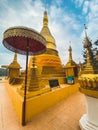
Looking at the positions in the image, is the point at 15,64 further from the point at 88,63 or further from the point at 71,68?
the point at 88,63

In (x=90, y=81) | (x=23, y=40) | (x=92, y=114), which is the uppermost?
(x=23, y=40)

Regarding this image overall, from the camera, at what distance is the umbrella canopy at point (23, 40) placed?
Answer: 2711mm

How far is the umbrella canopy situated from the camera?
271 cm

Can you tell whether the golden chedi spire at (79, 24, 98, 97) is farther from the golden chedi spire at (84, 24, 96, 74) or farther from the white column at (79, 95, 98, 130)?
the white column at (79, 95, 98, 130)

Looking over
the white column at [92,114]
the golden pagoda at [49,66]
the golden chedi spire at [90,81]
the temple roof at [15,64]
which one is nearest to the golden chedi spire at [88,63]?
the golden chedi spire at [90,81]

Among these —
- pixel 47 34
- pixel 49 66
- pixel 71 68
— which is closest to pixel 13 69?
pixel 49 66

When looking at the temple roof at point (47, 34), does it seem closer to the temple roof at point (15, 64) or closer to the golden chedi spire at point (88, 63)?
the temple roof at point (15, 64)

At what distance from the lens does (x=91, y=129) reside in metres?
1.86

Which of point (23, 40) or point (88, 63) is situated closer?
point (88, 63)

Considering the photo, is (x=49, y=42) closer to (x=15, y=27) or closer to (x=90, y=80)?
(x=15, y=27)

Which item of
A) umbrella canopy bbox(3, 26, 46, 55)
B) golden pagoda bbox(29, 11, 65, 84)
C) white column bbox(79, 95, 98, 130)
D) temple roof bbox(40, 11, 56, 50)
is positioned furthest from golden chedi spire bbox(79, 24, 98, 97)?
temple roof bbox(40, 11, 56, 50)

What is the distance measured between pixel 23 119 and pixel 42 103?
1060 millimetres

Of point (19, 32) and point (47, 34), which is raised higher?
point (47, 34)

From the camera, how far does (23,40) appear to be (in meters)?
4.29
